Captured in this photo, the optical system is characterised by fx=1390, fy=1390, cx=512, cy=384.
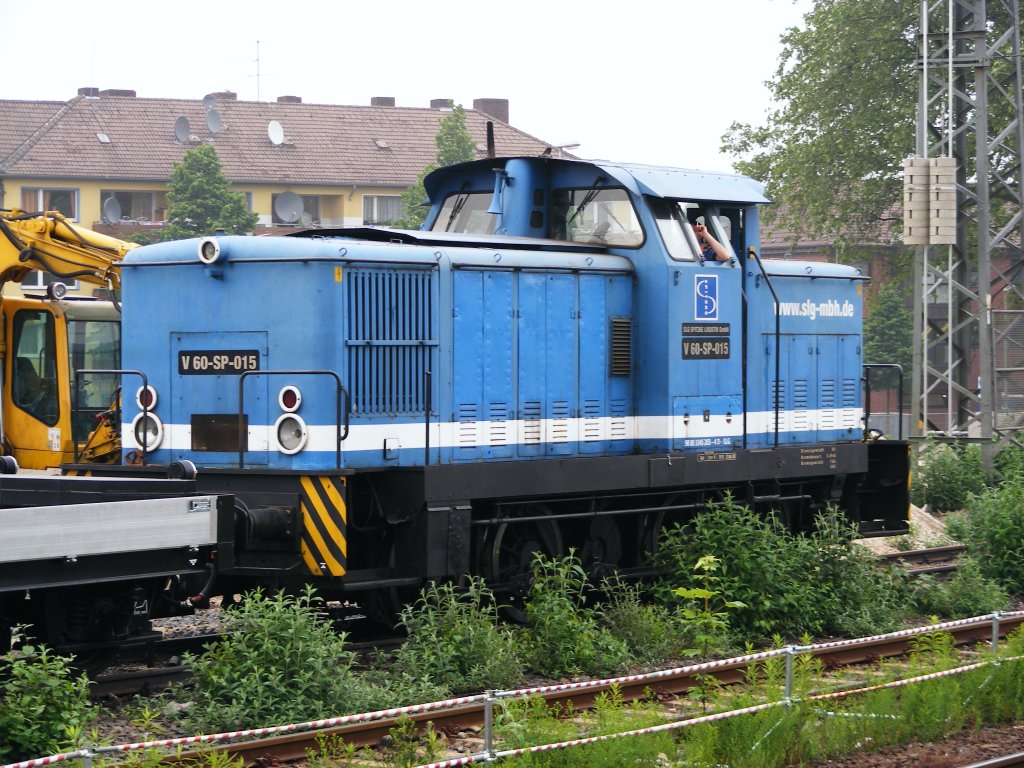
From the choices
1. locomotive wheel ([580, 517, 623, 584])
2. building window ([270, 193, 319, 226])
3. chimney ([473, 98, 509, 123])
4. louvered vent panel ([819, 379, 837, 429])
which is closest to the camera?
locomotive wheel ([580, 517, 623, 584])

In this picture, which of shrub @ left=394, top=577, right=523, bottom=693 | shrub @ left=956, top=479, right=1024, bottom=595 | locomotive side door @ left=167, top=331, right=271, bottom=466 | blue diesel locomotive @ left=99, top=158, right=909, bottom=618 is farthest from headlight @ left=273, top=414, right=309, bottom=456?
shrub @ left=956, top=479, right=1024, bottom=595

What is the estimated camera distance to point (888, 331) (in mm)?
49594

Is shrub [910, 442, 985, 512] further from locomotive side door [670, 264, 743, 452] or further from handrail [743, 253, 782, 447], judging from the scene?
locomotive side door [670, 264, 743, 452]

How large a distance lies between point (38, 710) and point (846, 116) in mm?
28827

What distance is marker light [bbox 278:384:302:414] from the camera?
9664 millimetres

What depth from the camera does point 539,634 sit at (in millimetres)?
9891

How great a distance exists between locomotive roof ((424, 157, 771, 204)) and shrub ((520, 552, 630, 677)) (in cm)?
330

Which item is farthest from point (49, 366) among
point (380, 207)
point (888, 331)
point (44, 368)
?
point (888, 331)

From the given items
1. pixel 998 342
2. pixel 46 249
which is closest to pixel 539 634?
→ pixel 46 249

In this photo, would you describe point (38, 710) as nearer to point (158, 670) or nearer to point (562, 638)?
point (158, 670)

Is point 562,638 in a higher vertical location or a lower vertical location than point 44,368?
lower

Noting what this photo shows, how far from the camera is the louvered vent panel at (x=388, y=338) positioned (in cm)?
983

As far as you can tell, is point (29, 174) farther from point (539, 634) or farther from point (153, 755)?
point (153, 755)

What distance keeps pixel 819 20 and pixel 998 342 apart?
14.5 meters
